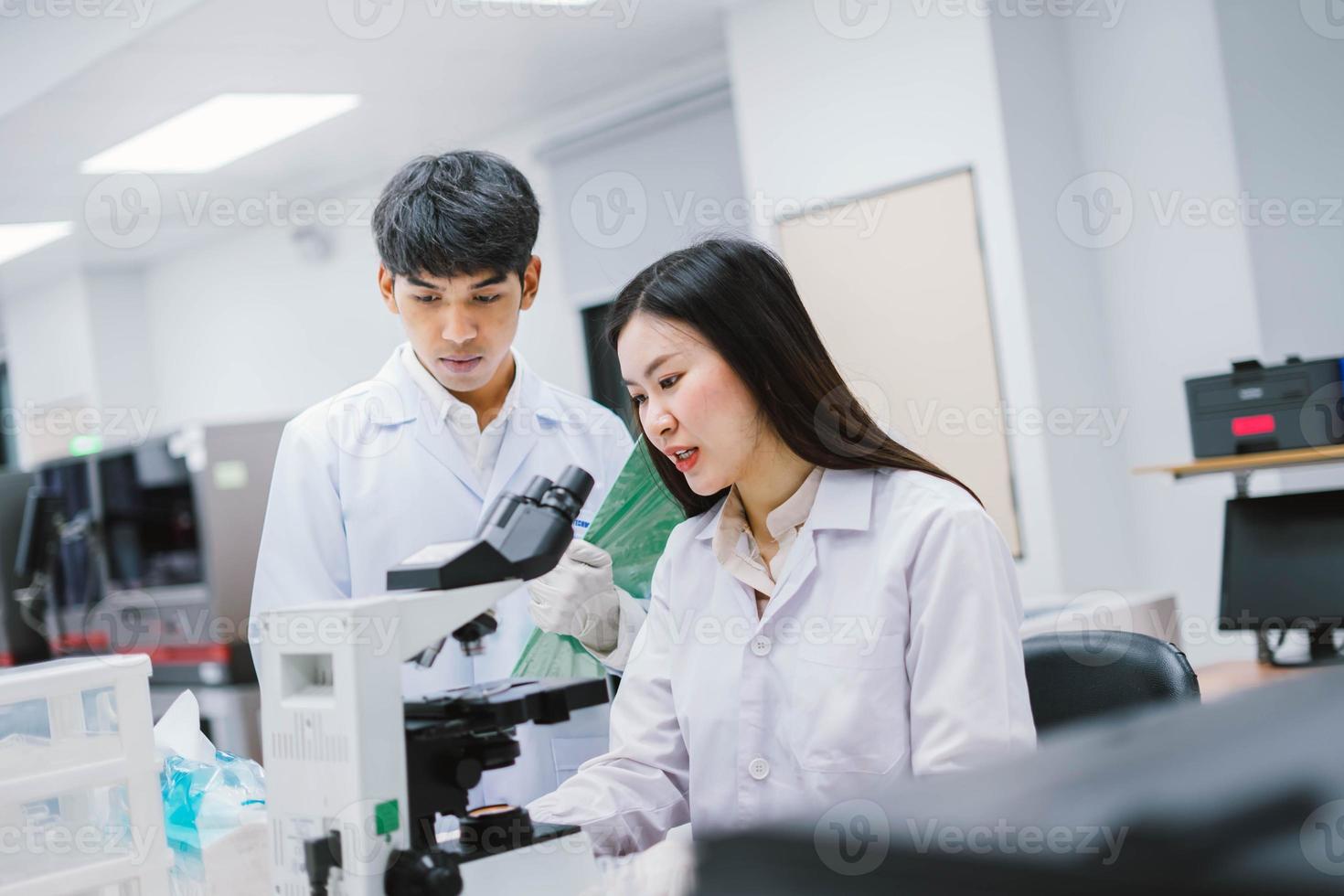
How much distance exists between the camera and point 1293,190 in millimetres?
3703

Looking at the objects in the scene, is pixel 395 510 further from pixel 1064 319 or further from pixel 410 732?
pixel 1064 319

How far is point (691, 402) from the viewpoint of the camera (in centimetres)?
148

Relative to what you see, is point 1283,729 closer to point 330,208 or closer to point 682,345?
point 682,345

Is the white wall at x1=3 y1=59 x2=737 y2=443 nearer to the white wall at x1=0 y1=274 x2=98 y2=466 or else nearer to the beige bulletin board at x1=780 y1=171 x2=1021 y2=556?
the white wall at x1=0 y1=274 x2=98 y2=466

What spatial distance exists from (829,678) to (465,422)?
0.78 m

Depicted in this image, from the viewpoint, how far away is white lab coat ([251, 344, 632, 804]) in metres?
1.77

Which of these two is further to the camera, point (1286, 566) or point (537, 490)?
point (1286, 566)

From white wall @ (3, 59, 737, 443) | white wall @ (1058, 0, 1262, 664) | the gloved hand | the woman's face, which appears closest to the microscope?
the woman's face

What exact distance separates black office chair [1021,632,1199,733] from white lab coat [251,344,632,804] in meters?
0.62

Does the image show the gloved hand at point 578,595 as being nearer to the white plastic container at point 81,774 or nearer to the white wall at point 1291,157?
the white plastic container at point 81,774

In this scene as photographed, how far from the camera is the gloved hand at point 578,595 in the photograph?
5.34 feet

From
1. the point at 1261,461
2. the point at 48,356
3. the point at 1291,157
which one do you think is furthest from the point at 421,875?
the point at 48,356

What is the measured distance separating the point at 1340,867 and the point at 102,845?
111 centimetres

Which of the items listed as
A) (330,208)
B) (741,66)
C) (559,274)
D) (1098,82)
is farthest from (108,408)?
(1098,82)
